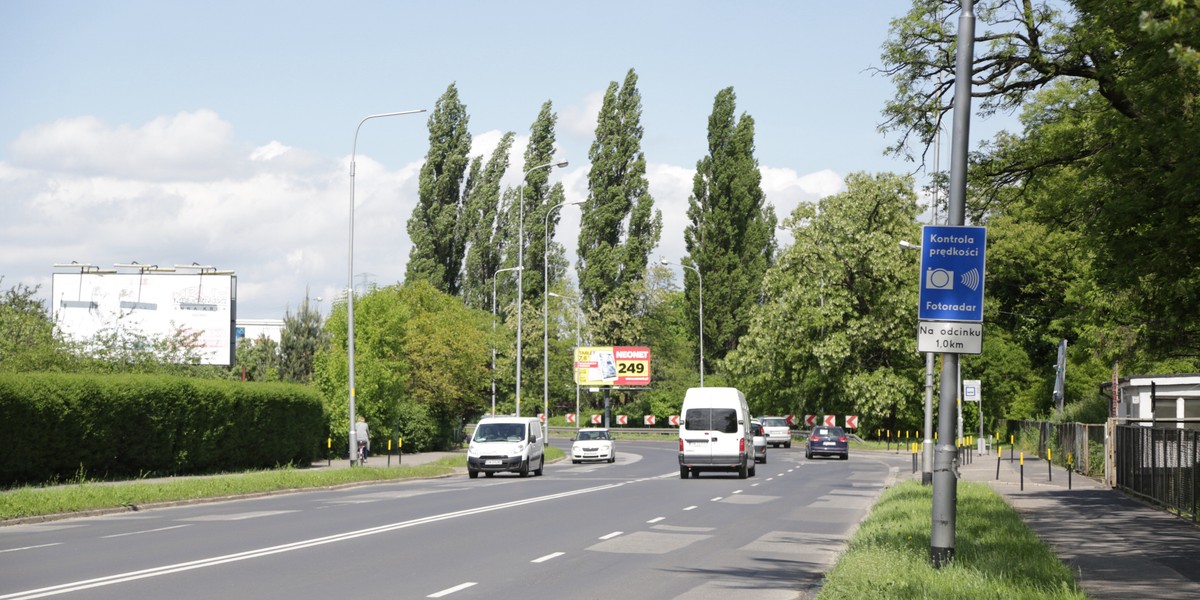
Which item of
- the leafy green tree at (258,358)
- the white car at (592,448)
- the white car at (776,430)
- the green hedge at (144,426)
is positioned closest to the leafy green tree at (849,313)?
the white car at (776,430)

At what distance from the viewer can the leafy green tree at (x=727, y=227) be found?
87.1 metres

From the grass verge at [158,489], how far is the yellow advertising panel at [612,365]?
2038 inches

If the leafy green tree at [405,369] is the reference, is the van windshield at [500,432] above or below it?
below

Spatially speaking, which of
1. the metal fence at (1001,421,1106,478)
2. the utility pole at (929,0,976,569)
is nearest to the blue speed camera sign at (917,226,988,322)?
the utility pole at (929,0,976,569)

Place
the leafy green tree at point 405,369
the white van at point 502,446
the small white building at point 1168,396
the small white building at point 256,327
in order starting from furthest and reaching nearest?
the small white building at point 256,327, the leafy green tree at point 405,369, the white van at point 502,446, the small white building at point 1168,396

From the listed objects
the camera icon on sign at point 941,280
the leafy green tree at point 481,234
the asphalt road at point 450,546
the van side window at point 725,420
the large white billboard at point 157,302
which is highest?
the leafy green tree at point 481,234

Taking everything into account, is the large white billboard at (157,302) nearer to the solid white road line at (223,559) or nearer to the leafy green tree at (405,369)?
the leafy green tree at (405,369)

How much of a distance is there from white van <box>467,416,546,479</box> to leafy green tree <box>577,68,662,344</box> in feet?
163

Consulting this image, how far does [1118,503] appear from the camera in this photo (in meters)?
25.9

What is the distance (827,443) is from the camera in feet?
186

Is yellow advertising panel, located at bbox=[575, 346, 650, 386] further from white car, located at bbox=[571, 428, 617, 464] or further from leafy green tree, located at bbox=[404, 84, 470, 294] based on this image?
white car, located at bbox=[571, 428, 617, 464]

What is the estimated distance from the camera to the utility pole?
1227cm

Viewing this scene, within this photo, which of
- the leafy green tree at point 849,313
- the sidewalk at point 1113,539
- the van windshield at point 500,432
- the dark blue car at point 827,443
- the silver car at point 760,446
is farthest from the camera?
the leafy green tree at point 849,313

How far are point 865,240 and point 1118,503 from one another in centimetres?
4467
